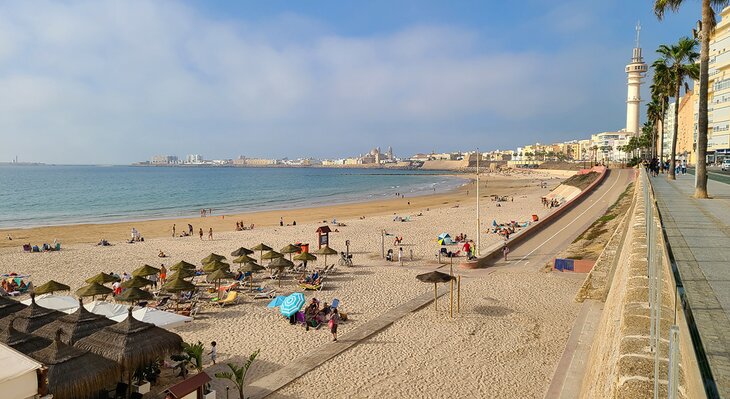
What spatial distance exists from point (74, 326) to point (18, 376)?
12.9 ft

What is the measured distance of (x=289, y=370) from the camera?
11.7 metres

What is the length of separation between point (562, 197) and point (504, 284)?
44452 millimetres

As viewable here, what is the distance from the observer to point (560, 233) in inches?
1180

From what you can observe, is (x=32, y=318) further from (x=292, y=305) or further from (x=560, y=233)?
(x=560, y=233)

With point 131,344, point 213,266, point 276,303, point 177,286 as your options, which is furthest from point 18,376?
point 213,266

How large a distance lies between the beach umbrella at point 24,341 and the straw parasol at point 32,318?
1397 millimetres

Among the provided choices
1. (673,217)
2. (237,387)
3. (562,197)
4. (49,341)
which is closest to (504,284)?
(673,217)

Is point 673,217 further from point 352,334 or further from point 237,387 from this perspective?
point 237,387

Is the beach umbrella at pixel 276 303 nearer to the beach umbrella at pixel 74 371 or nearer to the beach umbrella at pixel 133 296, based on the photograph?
the beach umbrella at pixel 133 296

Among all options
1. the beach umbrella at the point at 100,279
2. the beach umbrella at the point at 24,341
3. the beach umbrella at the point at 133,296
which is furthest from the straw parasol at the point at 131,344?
the beach umbrella at the point at 100,279

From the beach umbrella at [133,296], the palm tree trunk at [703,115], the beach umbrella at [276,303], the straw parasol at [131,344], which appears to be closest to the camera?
the straw parasol at [131,344]

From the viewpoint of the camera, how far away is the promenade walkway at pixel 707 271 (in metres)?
4.36

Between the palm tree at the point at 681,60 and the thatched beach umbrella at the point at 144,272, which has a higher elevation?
the palm tree at the point at 681,60

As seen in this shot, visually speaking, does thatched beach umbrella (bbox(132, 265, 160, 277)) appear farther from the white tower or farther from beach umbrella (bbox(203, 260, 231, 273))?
the white tower
